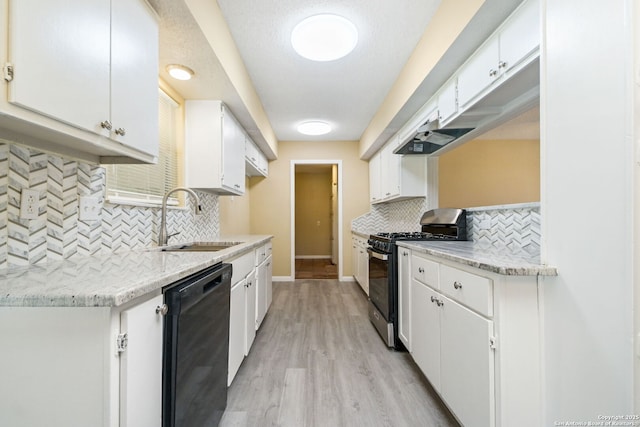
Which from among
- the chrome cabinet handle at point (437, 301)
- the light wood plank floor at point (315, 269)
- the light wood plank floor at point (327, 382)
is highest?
the chrome cabinet handle at point (437, 301)

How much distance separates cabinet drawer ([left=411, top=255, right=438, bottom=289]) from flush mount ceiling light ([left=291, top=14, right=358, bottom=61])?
5.41 feet

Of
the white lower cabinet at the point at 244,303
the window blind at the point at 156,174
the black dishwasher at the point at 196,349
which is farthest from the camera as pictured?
the white lower cabinet at the point at 244,303

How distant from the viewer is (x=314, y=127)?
3.83 metres

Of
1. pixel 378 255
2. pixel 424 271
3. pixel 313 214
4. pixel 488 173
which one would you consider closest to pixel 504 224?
pixel 424 271

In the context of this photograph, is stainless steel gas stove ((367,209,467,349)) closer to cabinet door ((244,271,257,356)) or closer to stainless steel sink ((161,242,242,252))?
cabinet door ((244,271,257,356))

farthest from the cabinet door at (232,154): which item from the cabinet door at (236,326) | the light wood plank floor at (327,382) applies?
the light wood plank floor at (327,382)

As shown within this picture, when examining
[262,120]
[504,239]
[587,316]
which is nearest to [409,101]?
[504,239]

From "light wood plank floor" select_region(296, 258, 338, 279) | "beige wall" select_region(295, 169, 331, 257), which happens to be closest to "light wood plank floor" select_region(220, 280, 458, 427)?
"light wood plank floor" select_region(296, 258, 338, 279)

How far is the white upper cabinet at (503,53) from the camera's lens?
120 cm

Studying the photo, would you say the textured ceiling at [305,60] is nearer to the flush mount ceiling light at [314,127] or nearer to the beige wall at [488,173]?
the flush mount ceiling light at [314,127]

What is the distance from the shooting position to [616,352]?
2.54 ft

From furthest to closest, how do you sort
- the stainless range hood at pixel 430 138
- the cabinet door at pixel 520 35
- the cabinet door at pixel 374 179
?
the cabinet door at pixel 374 179 < the stainless range hood at pixel 430 138 < the cabinet door at pixel 520 35

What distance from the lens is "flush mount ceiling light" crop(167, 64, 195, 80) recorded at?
1.79 m

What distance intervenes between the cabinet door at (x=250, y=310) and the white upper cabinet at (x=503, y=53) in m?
1.99
